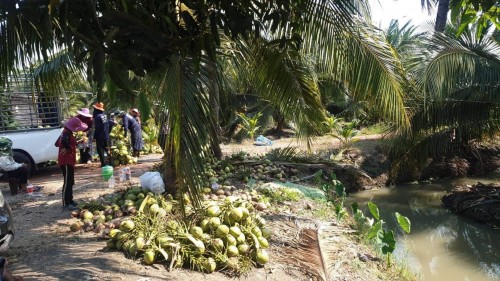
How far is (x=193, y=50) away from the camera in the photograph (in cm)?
248

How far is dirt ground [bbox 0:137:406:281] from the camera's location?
12.5ft

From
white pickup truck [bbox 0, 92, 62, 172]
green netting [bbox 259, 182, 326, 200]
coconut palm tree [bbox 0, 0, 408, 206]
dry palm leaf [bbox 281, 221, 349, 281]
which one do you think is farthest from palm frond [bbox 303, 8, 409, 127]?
white pickup truck [bbox 0, 92, 62, 172]

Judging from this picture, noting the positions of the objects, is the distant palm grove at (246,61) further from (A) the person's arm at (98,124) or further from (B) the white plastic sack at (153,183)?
(A) the person's arm at (98,124)

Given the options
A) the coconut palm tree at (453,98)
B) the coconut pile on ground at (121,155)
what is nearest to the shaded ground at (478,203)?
the coconut palm tree at (453,98)

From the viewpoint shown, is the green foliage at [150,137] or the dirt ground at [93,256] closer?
the dirt ground at [93,256]

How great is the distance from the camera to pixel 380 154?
12047 millimetres

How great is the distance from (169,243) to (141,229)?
16.5 inches

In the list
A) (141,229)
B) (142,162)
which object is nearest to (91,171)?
(142,162)

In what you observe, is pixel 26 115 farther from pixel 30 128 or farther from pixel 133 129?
pixel 133 129

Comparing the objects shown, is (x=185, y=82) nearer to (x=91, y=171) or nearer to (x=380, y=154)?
(x=91, y=171)

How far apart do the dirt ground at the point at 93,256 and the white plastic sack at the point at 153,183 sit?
954 mm

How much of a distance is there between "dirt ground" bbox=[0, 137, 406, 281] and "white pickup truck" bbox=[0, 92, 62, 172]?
2.63m

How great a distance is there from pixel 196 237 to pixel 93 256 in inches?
38.2

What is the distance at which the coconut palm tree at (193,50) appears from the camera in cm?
200
